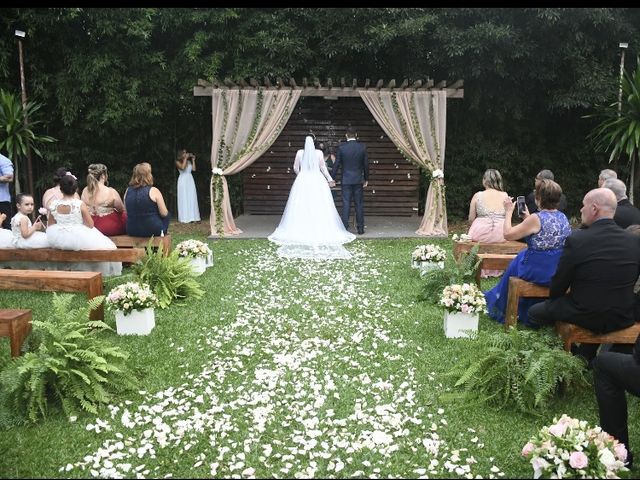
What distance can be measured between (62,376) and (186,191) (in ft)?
28.7

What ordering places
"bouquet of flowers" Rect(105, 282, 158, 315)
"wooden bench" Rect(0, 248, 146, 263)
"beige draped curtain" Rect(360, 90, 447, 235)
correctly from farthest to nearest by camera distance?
"beige draped curtain" Rect(360, 90, 447, 235) → "wooden bench" Rect(0, 248, 146, 263) → "bouquet of flowers" Rect(105, 282, 158, 315)

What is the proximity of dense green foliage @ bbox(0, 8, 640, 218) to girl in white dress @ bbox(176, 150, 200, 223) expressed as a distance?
1.18m

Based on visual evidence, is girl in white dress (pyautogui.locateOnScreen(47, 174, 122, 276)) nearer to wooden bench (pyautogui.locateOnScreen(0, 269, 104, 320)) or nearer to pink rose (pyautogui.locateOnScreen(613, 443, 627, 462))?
wooden bench (pyautogui.locateOnScreen(0, 269, 104, 320))

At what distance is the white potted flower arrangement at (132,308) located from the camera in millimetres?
5160

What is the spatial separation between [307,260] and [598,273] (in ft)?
16.6

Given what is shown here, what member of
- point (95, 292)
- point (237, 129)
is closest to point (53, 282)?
point (95, 292)

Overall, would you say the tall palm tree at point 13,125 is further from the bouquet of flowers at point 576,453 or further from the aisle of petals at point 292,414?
the bouquet of flowers at point 576,453

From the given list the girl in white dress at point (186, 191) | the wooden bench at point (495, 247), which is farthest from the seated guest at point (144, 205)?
the girl in white dress at point (186, 191)

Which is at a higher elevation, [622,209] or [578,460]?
[622,209]

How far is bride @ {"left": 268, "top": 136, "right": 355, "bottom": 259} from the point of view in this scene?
9961mm

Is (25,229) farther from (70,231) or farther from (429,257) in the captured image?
(429,257)

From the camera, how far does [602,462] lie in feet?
9.09

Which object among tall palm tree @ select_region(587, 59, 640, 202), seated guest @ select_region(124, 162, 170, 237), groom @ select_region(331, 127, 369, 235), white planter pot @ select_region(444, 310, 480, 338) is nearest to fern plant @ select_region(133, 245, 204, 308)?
seated guest @ select_region(124, 162, 170, 237)

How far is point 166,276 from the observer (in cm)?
633
